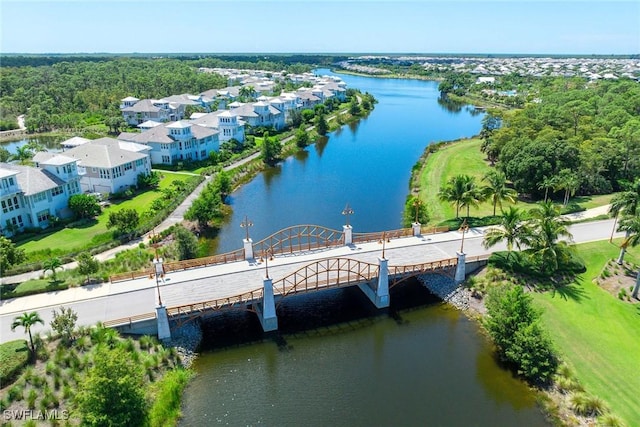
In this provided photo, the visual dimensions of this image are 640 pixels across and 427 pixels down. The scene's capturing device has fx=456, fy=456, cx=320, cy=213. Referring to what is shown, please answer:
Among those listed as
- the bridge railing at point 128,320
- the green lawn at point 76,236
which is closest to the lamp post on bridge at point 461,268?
the bridge railing at point 128,320

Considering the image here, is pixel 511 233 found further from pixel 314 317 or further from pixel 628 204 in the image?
pixel 314 317

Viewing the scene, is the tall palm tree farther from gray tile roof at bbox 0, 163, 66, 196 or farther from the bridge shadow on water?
gray tile roof at bbox 0, 163, 66, 196

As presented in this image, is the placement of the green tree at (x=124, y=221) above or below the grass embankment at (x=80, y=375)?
above

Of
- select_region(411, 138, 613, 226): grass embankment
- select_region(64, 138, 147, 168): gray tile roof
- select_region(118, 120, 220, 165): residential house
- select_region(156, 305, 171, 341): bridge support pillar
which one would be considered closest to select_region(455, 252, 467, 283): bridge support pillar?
select_region(411, 138, 613, 226): grass embankment

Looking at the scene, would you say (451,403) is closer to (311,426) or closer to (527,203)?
(311,426)

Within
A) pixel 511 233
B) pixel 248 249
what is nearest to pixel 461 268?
pixel 511 233

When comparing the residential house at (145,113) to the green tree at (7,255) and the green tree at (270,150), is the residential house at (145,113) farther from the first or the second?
the green tree at (7,255)
